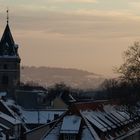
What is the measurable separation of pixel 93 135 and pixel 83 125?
1750 mm

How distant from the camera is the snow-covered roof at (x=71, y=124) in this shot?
51.4 meters

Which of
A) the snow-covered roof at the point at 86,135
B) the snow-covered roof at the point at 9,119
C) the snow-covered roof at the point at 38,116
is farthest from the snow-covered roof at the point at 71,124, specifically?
the snow-covered roof at the point at 38,116

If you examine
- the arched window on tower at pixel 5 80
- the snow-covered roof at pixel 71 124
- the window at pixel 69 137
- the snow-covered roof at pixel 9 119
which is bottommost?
the arched window on tower at pixel 5 80

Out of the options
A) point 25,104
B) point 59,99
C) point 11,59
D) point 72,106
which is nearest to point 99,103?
point 72,106

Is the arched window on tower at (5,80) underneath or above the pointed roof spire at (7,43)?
underneath

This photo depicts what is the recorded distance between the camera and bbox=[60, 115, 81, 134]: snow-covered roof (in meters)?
51.4

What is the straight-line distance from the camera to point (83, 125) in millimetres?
52156

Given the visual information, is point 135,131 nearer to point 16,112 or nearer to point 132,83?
point 132,83

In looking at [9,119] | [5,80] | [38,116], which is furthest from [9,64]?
[9,119]

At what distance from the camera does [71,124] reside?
2040 inches

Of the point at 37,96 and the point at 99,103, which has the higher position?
the point at 99,103

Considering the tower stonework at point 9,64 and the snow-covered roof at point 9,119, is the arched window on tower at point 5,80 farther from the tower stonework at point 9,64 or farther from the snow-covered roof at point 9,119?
the snow-covered roof at point 9,119

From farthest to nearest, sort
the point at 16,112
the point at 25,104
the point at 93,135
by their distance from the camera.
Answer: the point at 25,104 → the point at 16,112 → the point at 93,135

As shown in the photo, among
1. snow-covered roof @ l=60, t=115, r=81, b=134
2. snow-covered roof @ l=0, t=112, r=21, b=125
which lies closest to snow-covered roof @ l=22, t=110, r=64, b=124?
snow-covered roof @ l=0, t=112, r=21, b=125
